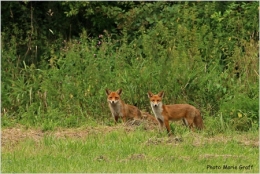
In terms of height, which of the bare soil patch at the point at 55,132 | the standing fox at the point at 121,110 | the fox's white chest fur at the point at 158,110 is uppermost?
the fox's white chest fur at the point at 158,110

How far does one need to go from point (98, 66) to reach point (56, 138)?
10.6 ft

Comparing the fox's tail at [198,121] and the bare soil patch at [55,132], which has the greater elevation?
the fox's tail at [198,121]

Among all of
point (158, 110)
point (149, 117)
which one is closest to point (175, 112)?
point (158, 110)

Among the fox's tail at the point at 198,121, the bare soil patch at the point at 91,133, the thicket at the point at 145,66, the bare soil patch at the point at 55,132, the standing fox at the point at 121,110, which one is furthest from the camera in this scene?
the thicket at the point at 145,66

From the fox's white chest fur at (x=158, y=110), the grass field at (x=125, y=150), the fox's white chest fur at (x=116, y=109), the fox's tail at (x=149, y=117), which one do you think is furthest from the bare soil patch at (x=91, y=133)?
the fox's white chest fur at (x=116, y=109)

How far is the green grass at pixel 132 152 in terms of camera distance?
29.8ft

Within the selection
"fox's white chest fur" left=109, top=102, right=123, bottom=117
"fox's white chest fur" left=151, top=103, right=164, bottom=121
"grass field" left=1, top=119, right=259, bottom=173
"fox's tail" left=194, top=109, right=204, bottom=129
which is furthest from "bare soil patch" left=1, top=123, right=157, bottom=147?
"fox's tail" left=194, top=109, right=204, bottom=129

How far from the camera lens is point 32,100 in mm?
13867

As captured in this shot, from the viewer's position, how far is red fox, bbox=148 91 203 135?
11859 millimetres

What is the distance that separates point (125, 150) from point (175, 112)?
2.15m

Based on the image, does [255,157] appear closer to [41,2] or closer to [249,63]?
[249,63]

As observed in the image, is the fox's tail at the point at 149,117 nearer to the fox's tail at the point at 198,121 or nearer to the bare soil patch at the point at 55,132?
the bare soil patch at the point at 55,132

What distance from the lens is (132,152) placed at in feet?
32.9

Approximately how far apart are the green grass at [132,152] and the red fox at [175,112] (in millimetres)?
334
